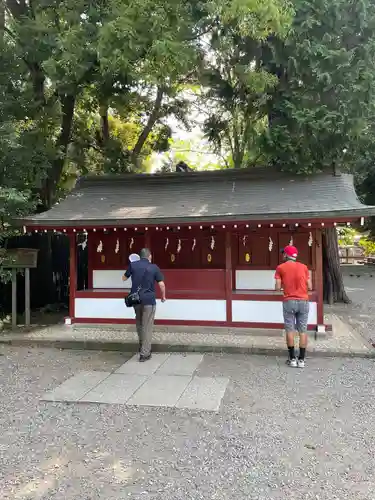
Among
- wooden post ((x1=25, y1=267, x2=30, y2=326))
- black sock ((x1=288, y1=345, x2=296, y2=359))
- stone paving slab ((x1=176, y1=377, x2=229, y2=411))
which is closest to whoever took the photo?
stone paving slab ((x1=176, y1=377, x2=229, y2=411))

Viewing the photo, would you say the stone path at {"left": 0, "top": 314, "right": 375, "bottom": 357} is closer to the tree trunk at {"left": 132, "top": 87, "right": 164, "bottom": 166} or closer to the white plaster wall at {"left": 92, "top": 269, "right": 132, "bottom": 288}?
the white plaster wall at {"left": 92, "top": 269, "right": 132, "bottom": 288}

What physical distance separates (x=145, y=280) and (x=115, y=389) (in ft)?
6.22

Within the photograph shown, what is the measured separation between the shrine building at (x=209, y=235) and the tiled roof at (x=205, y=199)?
0.07 ft

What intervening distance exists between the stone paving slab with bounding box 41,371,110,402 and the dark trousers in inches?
34.0

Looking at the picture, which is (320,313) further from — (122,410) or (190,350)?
(122,410)

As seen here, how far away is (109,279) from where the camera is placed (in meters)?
10.0

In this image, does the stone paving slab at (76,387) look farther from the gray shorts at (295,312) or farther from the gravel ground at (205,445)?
the gray shorts at (295,312)

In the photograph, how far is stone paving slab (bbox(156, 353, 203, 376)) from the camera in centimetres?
627

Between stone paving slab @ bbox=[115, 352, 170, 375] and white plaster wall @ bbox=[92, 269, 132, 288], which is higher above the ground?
white plaster wall @ bbox=[92, 269, 132, 288]

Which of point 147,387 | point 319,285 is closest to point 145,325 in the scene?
point 147,387

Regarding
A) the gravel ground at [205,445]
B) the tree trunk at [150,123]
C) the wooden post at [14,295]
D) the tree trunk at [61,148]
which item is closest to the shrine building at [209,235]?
the wooden post at [14,295]

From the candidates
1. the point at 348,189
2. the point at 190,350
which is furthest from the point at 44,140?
the point at 348,189

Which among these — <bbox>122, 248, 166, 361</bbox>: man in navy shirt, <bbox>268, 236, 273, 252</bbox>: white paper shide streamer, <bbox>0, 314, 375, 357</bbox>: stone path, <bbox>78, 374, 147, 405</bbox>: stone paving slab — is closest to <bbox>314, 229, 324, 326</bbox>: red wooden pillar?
<bbox>0, 314, 375, 357</bbox>: stone path

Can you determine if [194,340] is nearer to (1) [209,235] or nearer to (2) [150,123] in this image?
(1) [209,235]
